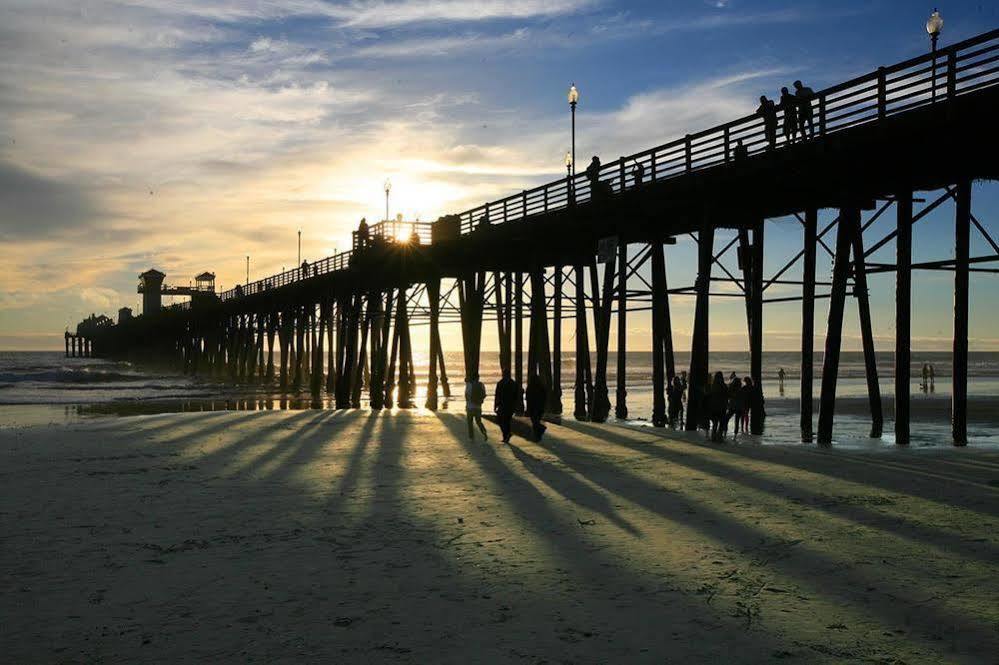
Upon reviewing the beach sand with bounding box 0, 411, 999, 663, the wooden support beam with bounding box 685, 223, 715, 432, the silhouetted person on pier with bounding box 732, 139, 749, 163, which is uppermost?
the silhouetted person on pier with bounding box 732, 139, 749, 163

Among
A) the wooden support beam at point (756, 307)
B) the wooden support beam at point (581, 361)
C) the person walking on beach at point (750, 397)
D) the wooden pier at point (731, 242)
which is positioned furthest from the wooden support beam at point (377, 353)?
the wooden support beam at point (756, 307)

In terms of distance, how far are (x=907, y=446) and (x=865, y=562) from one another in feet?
27.9

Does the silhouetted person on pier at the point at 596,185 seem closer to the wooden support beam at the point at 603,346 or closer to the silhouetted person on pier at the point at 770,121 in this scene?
the wooden support beam at the point at 603,346

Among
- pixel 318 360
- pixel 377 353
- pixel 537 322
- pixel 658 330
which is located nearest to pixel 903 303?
pixel 658 330

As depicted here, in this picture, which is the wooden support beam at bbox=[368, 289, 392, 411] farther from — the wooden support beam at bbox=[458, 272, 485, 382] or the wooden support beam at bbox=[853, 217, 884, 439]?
the wooden support beam at bbox=[853, 217, 884, 439]

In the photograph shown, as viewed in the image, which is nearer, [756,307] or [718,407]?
[718,407]

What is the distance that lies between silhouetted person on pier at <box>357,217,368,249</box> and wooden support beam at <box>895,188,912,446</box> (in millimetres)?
22883

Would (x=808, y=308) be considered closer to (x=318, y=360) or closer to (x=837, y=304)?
(x=837, y=304)

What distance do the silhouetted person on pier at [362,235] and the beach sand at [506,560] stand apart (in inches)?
→ 848

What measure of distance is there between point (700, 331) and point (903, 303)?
14.5ft

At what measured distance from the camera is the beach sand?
5.06m

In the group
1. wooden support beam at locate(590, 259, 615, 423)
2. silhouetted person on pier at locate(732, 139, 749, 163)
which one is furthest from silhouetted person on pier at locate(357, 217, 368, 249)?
silhouetted person on pier at locate(732, 139, 749, 163)

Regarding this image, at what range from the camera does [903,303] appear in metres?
13.9

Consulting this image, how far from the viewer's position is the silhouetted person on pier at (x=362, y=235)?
33.7 m
